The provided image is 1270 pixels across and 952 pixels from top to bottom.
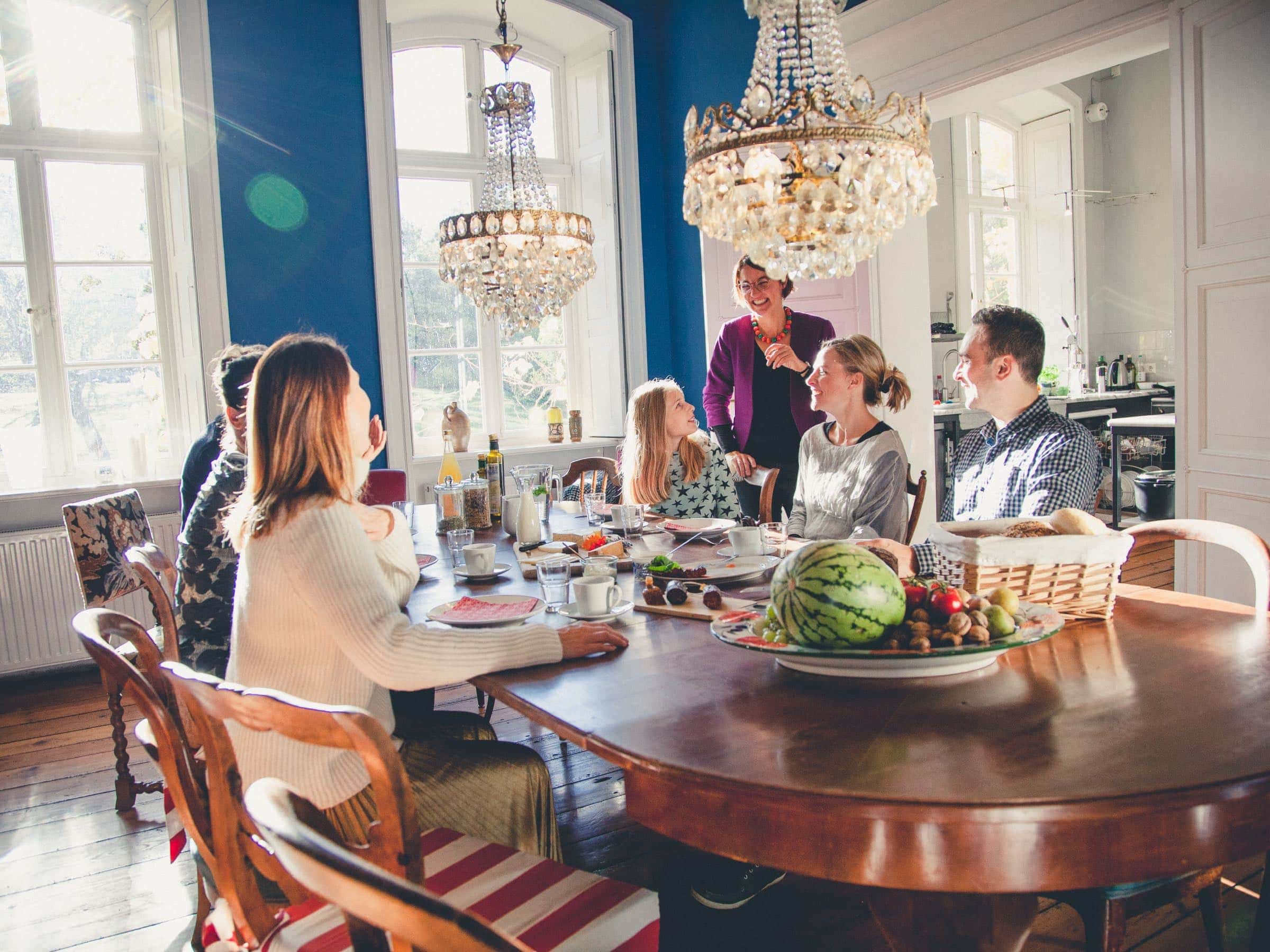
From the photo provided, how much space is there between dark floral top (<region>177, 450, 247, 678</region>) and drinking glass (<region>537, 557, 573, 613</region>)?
27.0 inches

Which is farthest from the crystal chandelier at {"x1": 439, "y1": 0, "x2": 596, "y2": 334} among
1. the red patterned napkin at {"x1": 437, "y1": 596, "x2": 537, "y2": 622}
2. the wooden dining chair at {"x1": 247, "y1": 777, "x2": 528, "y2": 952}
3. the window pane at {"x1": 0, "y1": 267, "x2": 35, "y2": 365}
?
the wooden dining chair at {"x1": 247, "y1": 777, "x2": 528, "y2": 952}

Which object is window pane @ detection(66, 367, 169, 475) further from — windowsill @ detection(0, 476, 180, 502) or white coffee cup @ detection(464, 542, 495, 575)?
white coffee cup @ detection(464, 542, 495, 575)

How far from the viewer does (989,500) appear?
221 centimetres

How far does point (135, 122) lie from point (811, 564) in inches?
170

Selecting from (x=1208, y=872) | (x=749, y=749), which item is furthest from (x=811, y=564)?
(x=1208, y=872)

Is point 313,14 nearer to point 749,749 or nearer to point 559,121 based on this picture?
point 559,121

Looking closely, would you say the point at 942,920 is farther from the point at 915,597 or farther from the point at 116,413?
the point at 116,413

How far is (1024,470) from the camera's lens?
2098mm

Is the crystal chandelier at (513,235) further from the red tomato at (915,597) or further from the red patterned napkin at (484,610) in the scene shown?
the red tomato at (915,597)

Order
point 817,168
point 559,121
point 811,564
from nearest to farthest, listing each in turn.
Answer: point 811,564, point 817,168, point 559,121

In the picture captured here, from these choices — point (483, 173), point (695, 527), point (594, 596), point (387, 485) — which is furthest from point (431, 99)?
point (594, 596)

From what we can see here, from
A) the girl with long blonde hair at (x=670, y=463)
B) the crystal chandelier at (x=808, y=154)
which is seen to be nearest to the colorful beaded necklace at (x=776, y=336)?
the girl with long blonde hair at (x=670, y=463)

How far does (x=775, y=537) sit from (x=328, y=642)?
1.33 meters

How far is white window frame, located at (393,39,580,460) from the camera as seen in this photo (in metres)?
4.90
